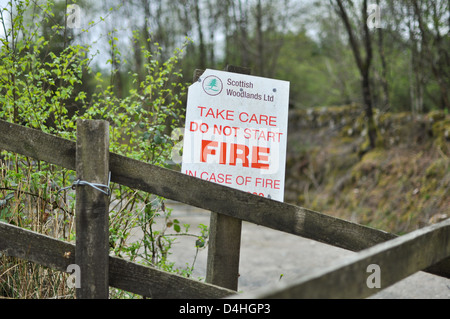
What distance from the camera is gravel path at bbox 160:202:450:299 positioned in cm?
570

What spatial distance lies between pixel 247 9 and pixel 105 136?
57.6ft

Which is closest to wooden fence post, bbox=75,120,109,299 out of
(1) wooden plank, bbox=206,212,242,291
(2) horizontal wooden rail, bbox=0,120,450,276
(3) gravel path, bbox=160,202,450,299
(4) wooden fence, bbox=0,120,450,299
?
(4) wooden fence, bbox=0,120,450,299

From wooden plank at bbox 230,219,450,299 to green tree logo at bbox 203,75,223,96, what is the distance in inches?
63.5

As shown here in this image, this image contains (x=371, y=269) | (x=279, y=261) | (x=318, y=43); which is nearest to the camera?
(x=371, y=269)

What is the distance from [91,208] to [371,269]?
1358 mm

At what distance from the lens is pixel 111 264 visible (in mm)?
2398

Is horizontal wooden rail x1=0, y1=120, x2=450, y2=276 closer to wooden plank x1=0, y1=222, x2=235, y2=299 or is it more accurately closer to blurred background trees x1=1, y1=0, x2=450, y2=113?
wooden plank x1=0, y1=222, x2=235, y2=299

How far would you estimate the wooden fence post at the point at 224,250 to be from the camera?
8.68 feet

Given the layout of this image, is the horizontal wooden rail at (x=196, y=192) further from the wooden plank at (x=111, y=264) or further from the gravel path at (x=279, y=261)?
the gravel path at (x=279, y=261)

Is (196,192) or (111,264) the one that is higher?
(196,192)

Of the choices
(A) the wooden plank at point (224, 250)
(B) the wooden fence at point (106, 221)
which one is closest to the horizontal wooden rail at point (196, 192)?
(B) the wooden fence at point (106, 221)

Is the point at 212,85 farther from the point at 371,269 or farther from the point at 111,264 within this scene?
the point at 371,269

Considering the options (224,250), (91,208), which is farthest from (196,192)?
(91,208)
